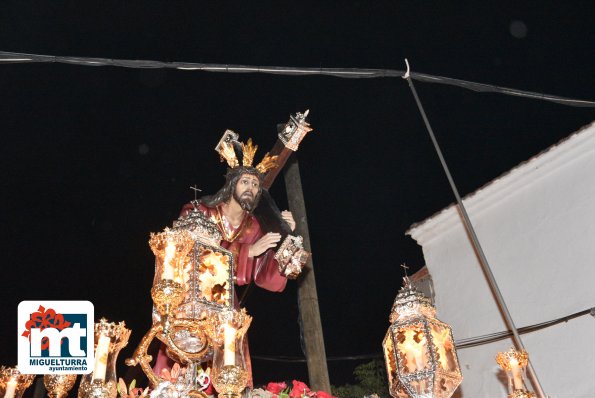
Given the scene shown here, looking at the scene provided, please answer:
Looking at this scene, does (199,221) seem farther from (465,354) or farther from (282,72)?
(465,354)

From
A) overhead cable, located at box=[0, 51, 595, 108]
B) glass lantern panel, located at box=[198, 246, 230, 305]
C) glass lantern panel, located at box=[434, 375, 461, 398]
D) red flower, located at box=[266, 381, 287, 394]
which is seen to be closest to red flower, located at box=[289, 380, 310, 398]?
red flower, located at box=[266, 381, 287, 394]

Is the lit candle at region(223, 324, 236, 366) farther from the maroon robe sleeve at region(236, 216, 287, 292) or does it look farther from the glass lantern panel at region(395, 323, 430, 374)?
the maroon robe sleeve at region(236, 216, 287, 292)

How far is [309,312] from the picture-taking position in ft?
25.9

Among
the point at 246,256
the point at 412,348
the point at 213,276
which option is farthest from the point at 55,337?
the point at 412,348

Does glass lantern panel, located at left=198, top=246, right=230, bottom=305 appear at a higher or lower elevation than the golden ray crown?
lower

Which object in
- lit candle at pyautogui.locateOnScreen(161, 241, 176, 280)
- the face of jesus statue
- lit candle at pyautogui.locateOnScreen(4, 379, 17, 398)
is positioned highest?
the face of jesus statue

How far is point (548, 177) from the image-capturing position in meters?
9.60

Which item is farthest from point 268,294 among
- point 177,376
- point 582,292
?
point 177,376

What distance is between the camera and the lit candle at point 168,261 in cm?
397

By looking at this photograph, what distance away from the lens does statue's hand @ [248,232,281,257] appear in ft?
18.5

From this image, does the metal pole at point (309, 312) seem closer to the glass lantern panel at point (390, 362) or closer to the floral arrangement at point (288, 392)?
the glass lantern panel at point (390, 362)

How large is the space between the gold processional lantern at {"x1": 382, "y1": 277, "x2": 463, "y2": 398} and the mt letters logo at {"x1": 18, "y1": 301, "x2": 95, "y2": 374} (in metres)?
1.97

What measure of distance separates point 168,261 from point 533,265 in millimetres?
6604

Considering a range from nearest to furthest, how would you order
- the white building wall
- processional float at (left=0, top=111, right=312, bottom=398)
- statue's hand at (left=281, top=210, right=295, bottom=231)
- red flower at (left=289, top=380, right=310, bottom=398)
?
1. processional float at (left=0, top=111, right=312, bottom=398)
2. red flower at (left=289, top=380, right=310, bottom=398)
3. statue's hand at (left=281, top=210, right=295, bottom=231)
4. the white building wall
